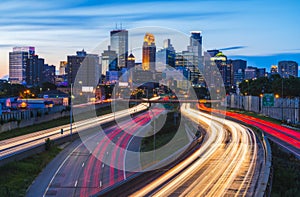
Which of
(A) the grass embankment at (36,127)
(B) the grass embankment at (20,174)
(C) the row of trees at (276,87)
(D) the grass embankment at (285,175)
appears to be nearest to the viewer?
(D) the grass embankment at (285,175)

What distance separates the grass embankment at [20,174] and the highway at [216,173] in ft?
29.9

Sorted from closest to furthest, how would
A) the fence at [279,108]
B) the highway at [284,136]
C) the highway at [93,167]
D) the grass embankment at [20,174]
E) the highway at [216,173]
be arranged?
the highway at [216,173] → the grass embankment at [20,174] → the highway at [93,167] → the highway at [284,136] → the fence at [279,108]

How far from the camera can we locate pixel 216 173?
24031 mm

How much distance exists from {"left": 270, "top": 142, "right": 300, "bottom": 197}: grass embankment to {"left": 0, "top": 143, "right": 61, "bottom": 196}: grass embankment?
1537cm

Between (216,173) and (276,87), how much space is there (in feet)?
234

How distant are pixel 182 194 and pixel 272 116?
164 feet

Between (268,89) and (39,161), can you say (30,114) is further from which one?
(268,89)

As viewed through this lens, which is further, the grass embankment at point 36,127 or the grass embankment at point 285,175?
the grass embankment at point 36,127

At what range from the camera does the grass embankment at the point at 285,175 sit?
24136 millimetres

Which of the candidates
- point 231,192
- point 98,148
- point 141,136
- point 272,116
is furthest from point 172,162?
point 272,116

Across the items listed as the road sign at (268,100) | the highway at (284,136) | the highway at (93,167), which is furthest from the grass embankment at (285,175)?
the road sign at (268,100)

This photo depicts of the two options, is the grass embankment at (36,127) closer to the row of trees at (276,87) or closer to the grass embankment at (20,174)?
the grass embankment at (20,174)

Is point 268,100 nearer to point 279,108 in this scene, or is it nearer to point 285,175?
point 279,108

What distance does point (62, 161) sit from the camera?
35656 mm
